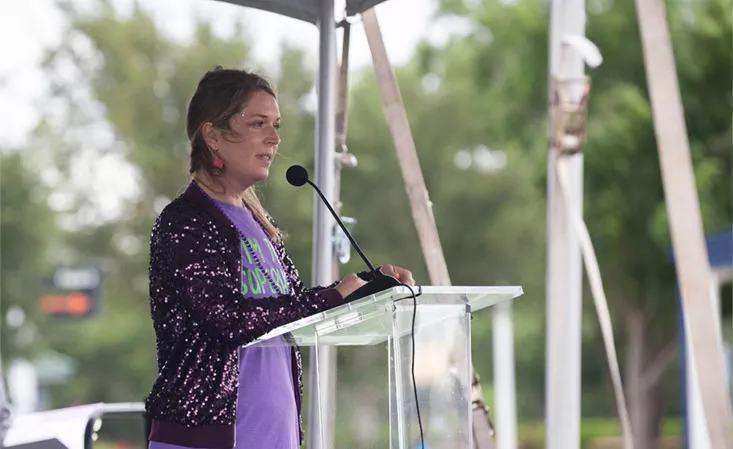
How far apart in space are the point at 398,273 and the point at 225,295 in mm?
346

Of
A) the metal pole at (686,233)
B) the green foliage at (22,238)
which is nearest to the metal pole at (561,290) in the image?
the metal pole at (686,233)

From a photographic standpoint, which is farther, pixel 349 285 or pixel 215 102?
pixel 215 102

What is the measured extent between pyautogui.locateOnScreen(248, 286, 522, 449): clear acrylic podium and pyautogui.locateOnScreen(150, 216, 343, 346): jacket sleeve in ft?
0.14

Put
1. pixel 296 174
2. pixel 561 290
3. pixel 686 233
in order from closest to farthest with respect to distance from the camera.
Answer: pixel 296 174 → pixel 686 233 → pixel 561 290

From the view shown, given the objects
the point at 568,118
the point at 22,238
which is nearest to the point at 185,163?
the point at 22,238

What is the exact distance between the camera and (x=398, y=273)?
2369 mm

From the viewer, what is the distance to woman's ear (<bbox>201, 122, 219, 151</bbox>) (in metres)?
2.51

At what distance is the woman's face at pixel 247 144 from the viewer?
2.49 m

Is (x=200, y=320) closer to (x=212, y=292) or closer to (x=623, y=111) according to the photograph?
(x=212, y=292)

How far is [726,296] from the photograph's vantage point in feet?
55.0

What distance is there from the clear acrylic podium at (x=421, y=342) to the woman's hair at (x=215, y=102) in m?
0.43

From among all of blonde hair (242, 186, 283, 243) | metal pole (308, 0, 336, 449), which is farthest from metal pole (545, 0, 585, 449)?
blonde hair (242, 186, 283, 243)

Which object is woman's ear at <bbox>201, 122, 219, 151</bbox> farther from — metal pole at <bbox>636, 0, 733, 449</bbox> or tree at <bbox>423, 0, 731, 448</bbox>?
tree at <bbox>423, 0, 731, 448</bbox>

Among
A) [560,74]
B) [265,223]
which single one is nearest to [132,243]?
[560,74]
